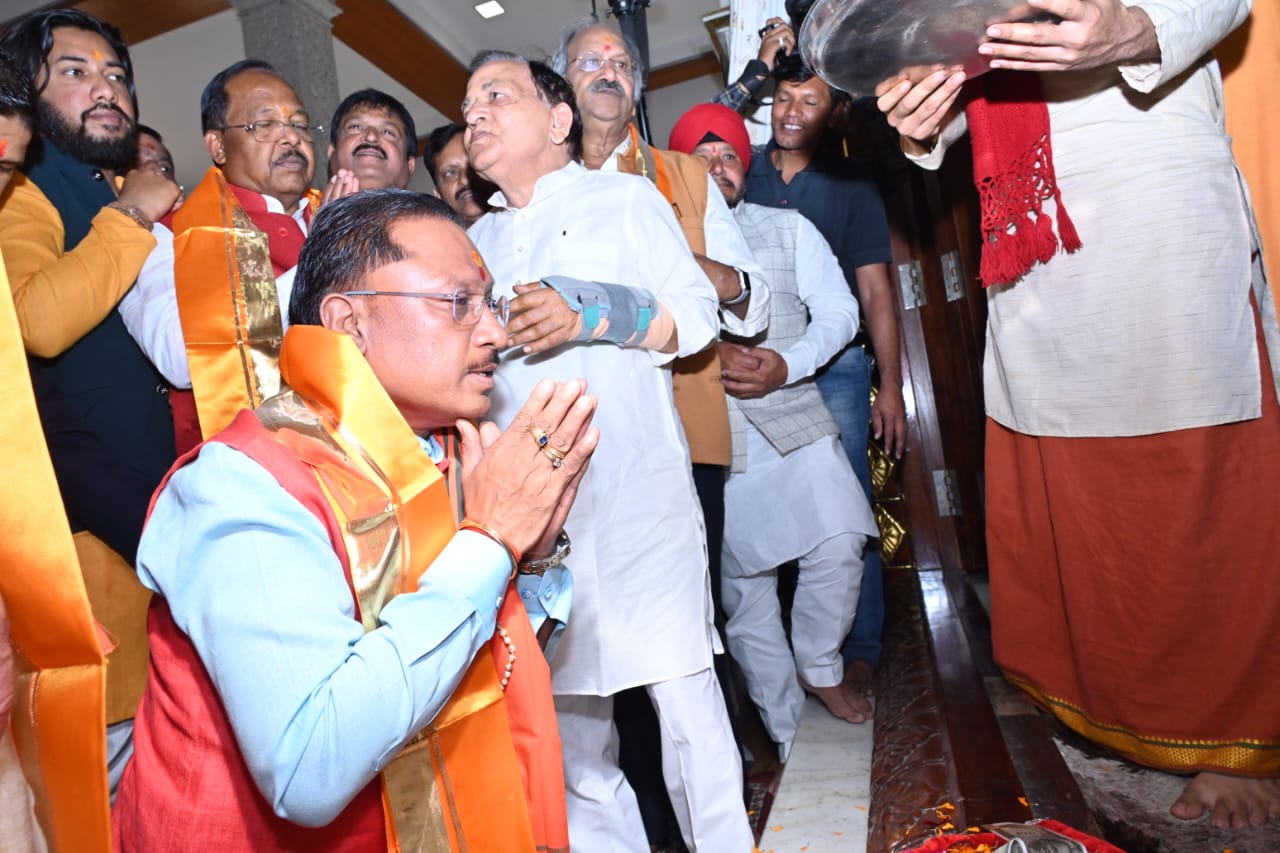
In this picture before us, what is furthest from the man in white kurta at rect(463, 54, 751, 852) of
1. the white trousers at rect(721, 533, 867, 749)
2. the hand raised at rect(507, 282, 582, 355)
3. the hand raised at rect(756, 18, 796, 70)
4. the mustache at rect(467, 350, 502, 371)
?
the hand raised at rect(756, 18, 796, 70)

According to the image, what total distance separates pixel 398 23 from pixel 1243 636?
7.65 metres

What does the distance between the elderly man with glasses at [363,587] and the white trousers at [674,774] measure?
0.59 meters

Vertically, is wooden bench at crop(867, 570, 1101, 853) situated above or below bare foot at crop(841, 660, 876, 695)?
above

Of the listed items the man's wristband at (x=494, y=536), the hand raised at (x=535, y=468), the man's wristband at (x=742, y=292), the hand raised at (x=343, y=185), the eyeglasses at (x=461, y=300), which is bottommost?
the man's wristband at (x=494, y=536)

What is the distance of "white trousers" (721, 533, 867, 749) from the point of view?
9.39 ft

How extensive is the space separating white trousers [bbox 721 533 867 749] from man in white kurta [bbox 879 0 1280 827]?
0.91 metres

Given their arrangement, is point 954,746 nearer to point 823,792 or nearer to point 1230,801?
point 823,792

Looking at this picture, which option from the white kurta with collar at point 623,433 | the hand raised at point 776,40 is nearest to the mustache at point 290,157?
the white kurta with collar at point 623,433

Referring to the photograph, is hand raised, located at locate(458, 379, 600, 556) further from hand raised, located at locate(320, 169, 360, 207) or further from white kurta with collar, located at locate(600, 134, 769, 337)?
white kurta with collar, located at locate(600, 134, 769, 337)

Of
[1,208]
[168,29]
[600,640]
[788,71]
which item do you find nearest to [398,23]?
[168,29]

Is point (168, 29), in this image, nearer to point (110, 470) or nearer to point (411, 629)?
point (110, 470)

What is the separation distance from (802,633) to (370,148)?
6.43ft

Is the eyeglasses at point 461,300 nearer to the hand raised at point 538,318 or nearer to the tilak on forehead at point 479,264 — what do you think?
the tilak on forehead at point 479,264

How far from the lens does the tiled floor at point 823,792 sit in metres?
2.11
